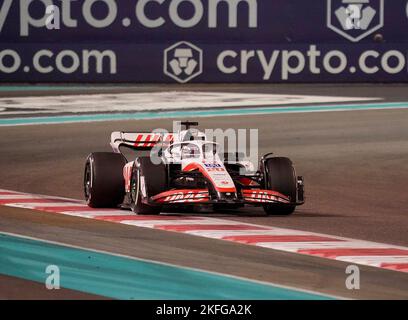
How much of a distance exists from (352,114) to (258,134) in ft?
12.2

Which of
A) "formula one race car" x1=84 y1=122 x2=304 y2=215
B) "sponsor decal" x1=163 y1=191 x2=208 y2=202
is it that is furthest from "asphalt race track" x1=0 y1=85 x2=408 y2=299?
"sponsor decal" x1=163 y1=191 x2=208 y2=202

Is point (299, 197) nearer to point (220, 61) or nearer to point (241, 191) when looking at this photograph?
point (241, 191)

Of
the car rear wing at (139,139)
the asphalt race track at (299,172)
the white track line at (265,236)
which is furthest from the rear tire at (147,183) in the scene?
the car rear wing at (139,139)

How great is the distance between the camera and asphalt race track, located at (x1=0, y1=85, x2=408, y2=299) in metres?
9.16

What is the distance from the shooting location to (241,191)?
12.1 metres

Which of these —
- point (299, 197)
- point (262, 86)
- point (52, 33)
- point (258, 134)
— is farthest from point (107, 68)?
point (299, 197)

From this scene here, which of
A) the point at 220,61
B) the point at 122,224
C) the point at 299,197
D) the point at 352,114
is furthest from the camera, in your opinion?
the point at 220,61

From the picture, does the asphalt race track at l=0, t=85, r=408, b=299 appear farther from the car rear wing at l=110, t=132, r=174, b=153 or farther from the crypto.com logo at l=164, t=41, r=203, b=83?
the car rear wing at l=110, t=132, r=174, b=153

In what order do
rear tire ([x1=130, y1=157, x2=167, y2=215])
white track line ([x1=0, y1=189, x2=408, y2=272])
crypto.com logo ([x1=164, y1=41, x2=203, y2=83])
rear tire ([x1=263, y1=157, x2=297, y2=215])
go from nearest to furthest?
white track line ([x1=0, y1=189, x2=408, y2=272]), rear tire ([x1=130, y1=157, x2=167, y2=215]), rear tire ([x1=263, y1=157, x2=297, y2=215]), crypto.com logo ([x1=164, y1=41, x2=203, y2=83])

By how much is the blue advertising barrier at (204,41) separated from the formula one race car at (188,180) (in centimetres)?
1248

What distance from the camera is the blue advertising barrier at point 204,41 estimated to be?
2553 centimetres

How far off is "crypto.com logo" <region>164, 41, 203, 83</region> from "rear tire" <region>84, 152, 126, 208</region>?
42.6 ft

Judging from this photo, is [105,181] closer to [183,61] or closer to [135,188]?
[135,188]

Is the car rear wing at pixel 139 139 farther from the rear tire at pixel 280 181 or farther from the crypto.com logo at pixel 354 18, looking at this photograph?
the crypto.com logo at pixel 354 18
